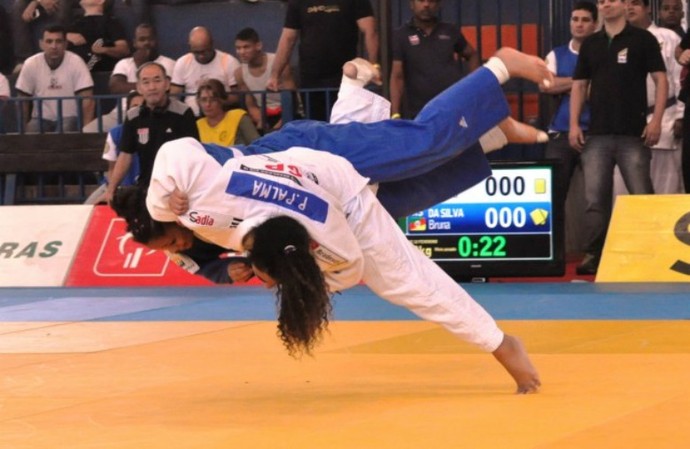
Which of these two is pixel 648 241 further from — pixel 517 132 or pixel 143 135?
Result: pixel 517 132

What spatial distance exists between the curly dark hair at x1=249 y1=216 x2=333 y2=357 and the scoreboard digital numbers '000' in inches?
231

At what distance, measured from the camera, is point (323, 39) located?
39.5ft

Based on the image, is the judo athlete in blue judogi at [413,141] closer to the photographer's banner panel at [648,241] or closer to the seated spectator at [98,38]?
the photographer's banner panel at [648,241]

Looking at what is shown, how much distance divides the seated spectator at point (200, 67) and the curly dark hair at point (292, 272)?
26.8ft

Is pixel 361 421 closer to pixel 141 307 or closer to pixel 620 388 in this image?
pixel 620 388

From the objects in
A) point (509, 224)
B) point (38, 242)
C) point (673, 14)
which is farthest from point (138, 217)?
point (673, 14)

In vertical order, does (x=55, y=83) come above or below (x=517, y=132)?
below

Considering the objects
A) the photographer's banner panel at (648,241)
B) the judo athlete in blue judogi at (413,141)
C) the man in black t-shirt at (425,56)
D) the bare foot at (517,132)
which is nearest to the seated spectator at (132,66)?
the man in black t-shirt at (425,56)

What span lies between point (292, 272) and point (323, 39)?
724cm

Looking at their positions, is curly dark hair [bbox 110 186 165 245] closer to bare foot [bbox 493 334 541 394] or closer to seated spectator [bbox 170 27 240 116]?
bare foot [bbox 493 334 541 394]

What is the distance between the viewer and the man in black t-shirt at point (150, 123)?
11711 millimetres

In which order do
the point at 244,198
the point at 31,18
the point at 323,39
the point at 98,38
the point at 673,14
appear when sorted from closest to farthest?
1. the point at 244,198
2. the point at 323,39
3. the point at 673,14
4. the point at 98,38
5. the point at 31,18

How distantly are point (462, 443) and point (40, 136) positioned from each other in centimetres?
964

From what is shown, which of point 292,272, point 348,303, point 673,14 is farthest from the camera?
point 673,14
